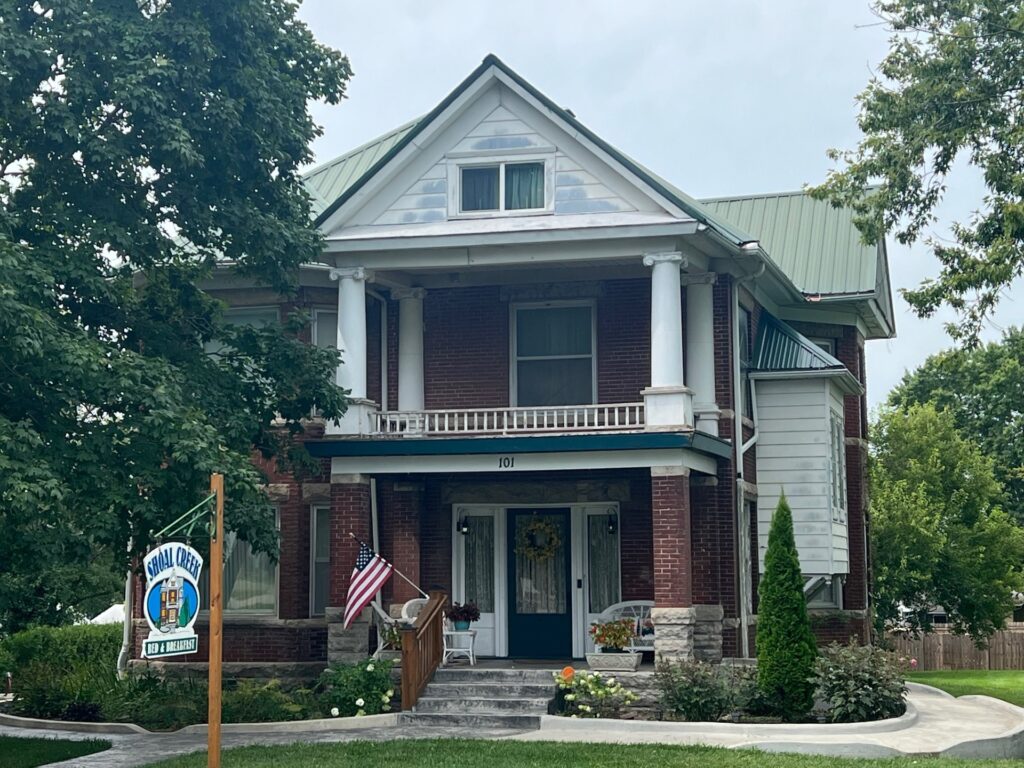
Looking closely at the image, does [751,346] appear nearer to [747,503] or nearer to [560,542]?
[747,503]

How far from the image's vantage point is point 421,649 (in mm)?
19500

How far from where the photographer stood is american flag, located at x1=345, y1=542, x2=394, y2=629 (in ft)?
64.6

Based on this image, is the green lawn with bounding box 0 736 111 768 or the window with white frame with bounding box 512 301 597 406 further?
the window with white frame with bounding box 512 301 597 406

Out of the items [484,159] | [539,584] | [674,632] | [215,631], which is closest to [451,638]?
[539,584]

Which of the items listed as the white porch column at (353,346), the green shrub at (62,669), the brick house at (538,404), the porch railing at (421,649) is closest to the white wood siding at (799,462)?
the brick house at (538,404)

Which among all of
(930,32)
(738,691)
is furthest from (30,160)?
(930,32)

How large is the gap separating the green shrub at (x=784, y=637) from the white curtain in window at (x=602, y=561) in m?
4.43

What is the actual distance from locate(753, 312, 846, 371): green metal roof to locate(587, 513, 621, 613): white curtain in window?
3.79m

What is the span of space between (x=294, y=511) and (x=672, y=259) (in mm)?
7628

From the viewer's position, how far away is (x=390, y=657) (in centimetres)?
2034

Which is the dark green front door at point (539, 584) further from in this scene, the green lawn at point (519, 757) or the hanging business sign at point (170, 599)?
the hanging business sign at point (170, 599)

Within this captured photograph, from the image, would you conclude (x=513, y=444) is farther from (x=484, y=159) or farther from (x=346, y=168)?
(x=346, y=168)

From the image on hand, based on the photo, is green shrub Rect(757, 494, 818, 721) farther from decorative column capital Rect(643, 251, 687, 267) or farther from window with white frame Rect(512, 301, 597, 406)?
window with white frame Rect(512, 301, 597, 406)

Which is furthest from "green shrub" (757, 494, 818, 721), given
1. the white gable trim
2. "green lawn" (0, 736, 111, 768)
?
"green lawn" (0, 736, 111, 768)
